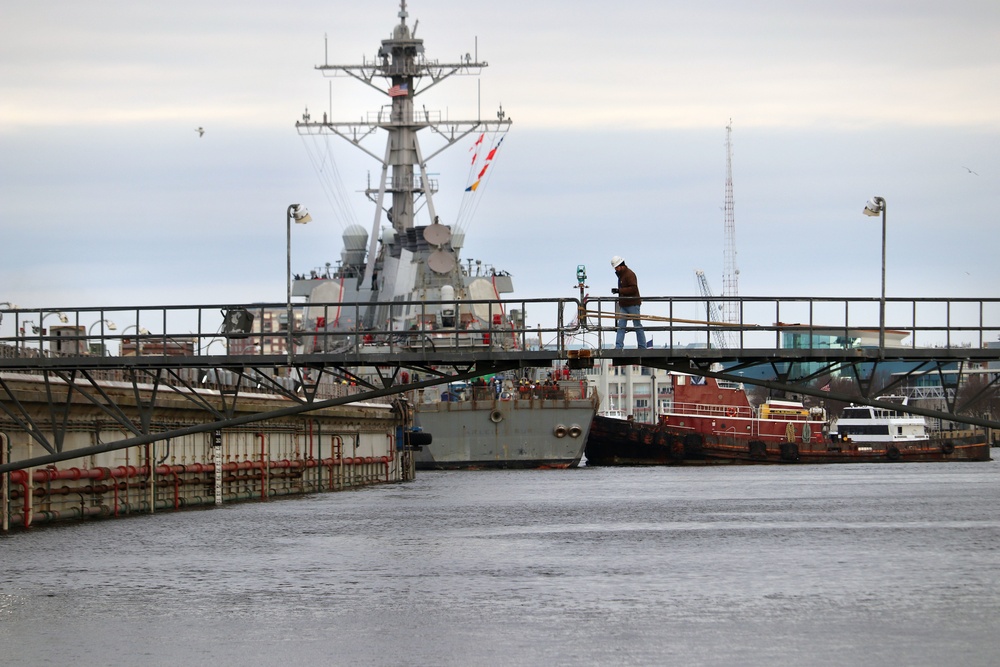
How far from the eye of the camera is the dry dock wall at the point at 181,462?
141 ft

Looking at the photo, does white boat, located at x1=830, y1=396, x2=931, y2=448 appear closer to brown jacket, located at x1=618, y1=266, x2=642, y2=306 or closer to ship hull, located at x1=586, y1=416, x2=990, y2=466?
ship hull, located at x1=586, y1=416, x2=990, y2=466

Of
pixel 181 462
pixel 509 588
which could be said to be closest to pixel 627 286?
pixel 509 588

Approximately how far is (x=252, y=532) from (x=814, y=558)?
628 inches

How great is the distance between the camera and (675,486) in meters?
79.3

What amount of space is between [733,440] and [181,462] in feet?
229

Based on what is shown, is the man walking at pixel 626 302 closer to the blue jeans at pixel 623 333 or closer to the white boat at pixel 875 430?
the blue jeans at pixel 623 333

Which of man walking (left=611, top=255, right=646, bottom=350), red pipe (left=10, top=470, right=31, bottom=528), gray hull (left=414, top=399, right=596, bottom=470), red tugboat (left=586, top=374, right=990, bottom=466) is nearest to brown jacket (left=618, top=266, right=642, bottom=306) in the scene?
man walking (left=611, top=255, right=646, bottom=350)

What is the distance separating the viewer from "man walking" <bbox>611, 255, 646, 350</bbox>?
3653cm

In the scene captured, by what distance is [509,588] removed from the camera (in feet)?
105

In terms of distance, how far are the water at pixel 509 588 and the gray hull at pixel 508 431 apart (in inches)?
1733

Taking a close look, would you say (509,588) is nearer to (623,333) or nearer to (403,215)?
(623,333)

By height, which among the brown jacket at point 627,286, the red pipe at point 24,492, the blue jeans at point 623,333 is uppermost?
the brown jacket at point 627,286

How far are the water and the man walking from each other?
4.95 m

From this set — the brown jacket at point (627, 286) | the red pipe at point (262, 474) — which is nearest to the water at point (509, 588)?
the brown jacket at point (627, 286)
